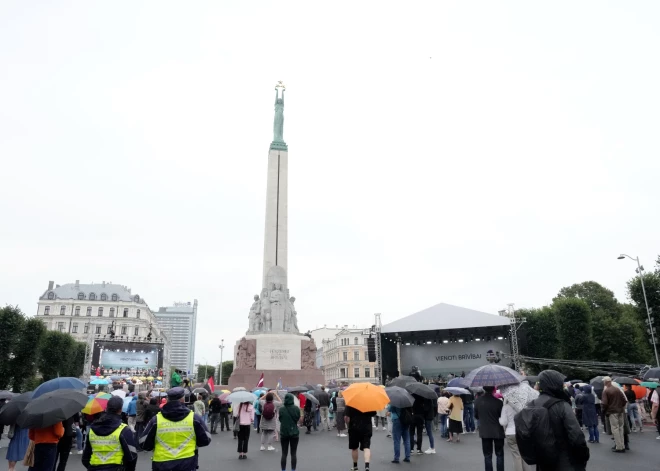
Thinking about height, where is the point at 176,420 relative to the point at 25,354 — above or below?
below

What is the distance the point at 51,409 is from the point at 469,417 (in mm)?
13222

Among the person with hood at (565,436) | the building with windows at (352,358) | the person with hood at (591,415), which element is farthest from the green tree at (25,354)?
the building with windows at (352,358)

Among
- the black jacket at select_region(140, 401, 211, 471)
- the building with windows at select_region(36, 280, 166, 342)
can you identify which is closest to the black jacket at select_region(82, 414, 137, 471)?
the black jacket at select_region(140, 401, 211, 471)

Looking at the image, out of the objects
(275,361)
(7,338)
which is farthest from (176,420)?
(7,338)

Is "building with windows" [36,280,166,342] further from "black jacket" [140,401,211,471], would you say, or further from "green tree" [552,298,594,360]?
"black jacket" [140,401,211,471]

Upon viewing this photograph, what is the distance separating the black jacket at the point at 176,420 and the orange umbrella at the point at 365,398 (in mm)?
3663

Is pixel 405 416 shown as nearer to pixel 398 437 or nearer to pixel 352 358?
pixel 398 437

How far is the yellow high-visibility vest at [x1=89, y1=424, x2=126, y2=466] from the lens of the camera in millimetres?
5230

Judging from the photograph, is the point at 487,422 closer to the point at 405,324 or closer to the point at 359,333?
the point at 405,324

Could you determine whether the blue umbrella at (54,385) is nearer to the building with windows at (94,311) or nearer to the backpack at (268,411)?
the backpack at (268,411)

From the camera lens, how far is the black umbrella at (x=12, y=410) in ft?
27.3

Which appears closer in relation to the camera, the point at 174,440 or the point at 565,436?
A: the point at 565,436

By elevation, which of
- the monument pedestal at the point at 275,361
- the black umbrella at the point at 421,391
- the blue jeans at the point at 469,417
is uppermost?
the monument pedestal at the point at 275,361

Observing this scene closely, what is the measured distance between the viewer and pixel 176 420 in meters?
5.25
